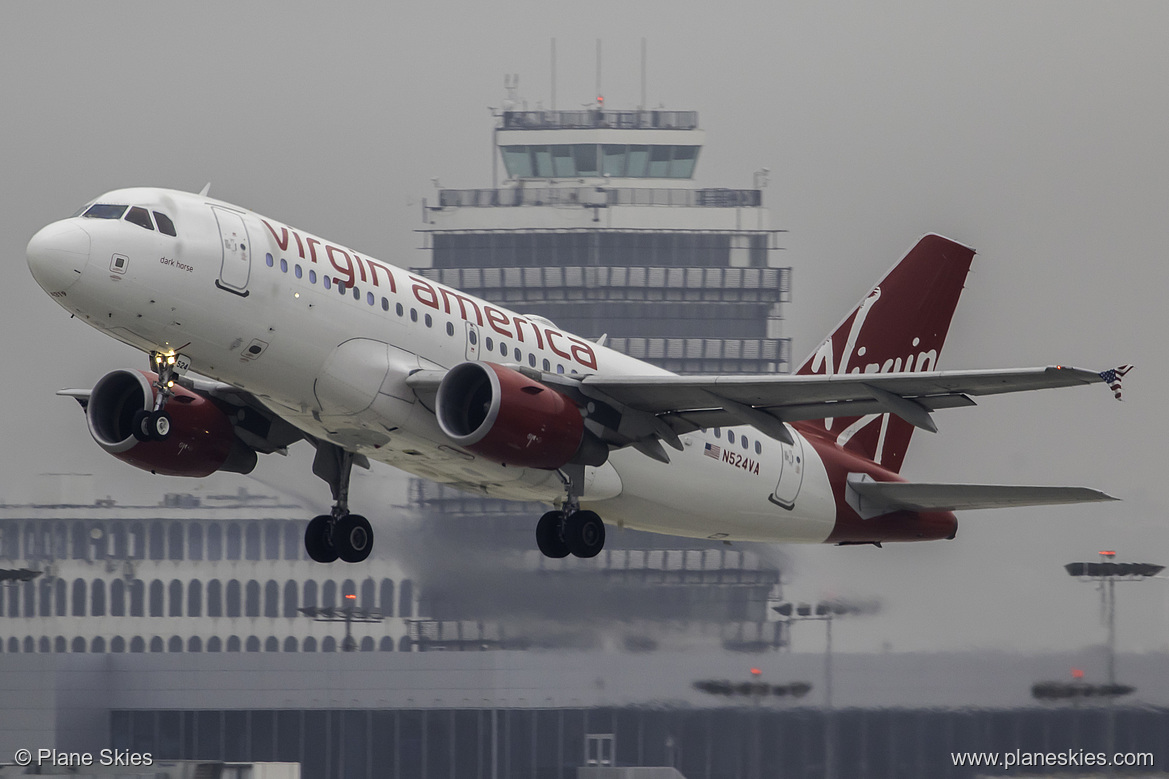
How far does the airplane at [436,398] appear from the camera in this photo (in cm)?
2530

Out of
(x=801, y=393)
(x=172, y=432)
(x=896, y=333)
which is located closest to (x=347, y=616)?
(x=896, y=333)

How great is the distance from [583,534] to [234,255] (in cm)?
799

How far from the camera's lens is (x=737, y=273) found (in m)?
141

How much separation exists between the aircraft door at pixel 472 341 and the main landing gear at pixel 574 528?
2.65 m

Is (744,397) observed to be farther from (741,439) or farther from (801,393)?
(741,439)

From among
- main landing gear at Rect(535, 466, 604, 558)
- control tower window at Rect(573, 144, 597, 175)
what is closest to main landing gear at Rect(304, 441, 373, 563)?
main landing gear at Rect(535, 466, 604, 558)

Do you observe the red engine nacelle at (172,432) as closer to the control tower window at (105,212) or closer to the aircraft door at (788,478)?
the control tower window at (105,212)

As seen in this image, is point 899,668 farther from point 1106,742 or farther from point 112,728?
point 112,728

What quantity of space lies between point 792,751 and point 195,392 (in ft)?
101

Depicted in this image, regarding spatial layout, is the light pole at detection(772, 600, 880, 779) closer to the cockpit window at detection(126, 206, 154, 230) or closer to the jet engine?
the jet engine

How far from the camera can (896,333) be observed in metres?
37.0

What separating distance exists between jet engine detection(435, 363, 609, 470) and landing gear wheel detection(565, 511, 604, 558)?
7.10 ft

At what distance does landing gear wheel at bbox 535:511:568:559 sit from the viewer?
2994 centimetres

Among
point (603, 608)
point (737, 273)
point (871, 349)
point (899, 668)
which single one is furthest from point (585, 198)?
point (871, 349)
